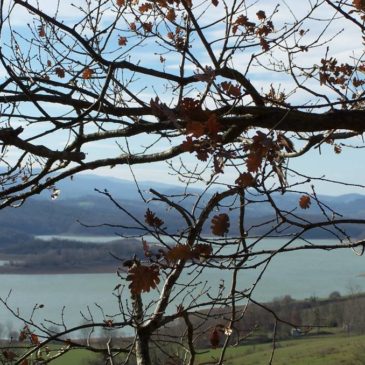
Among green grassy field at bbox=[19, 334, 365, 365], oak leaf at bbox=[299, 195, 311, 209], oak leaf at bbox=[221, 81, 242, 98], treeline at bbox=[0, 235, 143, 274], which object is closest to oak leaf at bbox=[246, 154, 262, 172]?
oak leaf at bbox=[221, 81, 242, 98]

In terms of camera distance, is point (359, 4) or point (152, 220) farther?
point (359, 4)

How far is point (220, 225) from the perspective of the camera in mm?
1867

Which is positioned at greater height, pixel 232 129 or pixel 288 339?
pixel 232 129

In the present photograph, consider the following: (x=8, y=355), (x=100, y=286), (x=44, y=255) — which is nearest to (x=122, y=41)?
(x=8, y=355)

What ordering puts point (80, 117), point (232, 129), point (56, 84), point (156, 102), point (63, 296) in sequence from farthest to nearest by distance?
point (63, 296)
point (232, 129)
point (56, 84)
point (80, 117)
point (156, 102)

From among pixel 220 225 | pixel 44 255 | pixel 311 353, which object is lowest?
pixel 311 353

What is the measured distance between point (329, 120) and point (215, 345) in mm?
1429

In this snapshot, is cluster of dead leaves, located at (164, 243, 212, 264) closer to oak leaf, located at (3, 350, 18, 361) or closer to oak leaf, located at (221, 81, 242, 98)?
oak leaf, located at (221, 81, 242, 98)

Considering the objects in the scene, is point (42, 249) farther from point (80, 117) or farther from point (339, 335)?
point (80, 117)

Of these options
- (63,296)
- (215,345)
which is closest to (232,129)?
(215,345)

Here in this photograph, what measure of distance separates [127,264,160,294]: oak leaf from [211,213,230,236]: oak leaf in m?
0.28

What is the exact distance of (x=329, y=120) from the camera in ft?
7.86

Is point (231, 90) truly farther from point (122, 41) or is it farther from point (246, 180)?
point (122, 41)

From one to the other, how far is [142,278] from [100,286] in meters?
28.6
